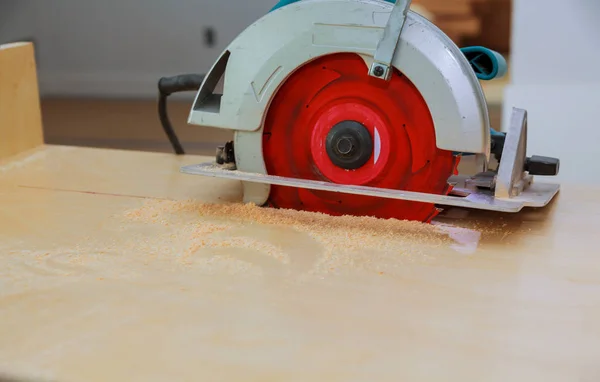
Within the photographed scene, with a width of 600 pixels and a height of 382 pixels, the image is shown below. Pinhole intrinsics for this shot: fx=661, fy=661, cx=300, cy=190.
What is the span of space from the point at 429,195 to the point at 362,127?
7.4 inches

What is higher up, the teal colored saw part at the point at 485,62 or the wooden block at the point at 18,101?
the teal colored saw part at the point at 485,62

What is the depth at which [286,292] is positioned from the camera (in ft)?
3.03

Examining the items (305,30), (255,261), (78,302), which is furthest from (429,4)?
(78,302)

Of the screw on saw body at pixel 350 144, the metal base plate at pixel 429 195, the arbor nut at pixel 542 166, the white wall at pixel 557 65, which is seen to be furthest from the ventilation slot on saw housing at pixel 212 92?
the white wall at pixel 557 65

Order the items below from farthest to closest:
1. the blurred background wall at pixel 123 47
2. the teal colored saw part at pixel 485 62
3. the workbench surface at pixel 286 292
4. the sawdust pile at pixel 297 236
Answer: the blurred background wall at pixel 123 47 → the teal colored saw part at pixel 485 62 → the sawdust pile at pixel 297 236 → the workbench surface at pixel 286 292

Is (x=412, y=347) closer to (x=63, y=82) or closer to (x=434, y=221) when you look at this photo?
(x=434, y=221)

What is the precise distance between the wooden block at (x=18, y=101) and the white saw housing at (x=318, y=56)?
71 cm

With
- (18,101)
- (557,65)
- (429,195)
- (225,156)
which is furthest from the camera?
(557,65)

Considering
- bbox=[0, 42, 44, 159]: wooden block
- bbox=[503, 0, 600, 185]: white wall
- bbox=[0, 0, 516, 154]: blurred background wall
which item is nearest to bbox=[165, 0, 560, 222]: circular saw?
bbox=[0, 42, 44, 159]: wooden block

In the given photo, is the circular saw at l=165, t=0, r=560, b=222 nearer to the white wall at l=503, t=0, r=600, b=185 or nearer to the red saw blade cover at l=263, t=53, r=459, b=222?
the red saw blade cover at l=263, t=53, r=459, b=222

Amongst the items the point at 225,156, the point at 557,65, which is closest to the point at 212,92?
the point at 225,156

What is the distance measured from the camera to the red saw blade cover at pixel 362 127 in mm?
1193

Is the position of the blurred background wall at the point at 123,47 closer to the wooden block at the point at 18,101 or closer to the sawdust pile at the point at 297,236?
the wooden block at the point at 18,101

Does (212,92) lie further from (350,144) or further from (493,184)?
(493,184)
